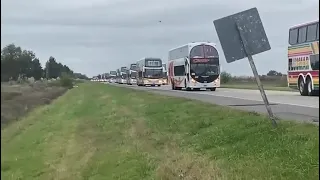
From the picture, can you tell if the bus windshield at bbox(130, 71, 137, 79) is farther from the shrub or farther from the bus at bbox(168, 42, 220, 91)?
the bus at bbox(168, 42, 220, 91)

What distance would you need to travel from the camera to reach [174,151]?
10.7 m

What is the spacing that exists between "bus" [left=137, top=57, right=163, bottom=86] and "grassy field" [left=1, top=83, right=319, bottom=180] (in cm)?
5213

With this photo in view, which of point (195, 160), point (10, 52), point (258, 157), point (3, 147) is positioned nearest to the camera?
point (3, 147)

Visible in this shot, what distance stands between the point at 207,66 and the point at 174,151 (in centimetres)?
3467

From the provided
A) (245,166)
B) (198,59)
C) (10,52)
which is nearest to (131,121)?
(245,166)

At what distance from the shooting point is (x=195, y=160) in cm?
884

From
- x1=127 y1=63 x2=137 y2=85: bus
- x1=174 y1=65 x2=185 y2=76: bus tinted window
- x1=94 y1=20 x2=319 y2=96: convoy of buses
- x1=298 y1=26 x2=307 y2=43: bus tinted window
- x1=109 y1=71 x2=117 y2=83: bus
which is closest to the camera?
x1=94 y1=20 x2=319 y2=96: convoy of buses

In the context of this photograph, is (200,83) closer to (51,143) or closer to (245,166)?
(51,143)

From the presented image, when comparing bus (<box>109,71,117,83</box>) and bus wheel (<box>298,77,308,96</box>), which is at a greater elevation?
bus wheel (<box>298,77,308,96</box>)

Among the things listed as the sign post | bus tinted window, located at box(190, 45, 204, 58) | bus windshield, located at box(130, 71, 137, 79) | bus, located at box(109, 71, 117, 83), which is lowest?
bus, located at box(109, 71, 117, 83)

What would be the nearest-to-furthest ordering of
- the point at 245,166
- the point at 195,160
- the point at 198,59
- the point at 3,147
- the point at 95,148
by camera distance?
the point at 3,147
the point at 245,166
the point at 195,160
the point at 95,148
the point at 198,59

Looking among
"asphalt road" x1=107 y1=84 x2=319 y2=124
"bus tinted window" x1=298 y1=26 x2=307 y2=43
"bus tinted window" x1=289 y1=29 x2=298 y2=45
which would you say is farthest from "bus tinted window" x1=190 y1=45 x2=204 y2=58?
"bus tinted window" x1=298 y1=26 x2=307 y2=43

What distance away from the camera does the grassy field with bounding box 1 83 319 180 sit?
7.52 m

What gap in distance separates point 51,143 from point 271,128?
22.4ft
